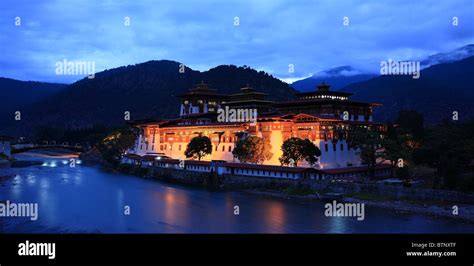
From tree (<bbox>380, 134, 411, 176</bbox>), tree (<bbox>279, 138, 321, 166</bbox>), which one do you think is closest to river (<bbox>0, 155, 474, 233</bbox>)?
tree (<bbox>279, 138, 321, 166</bbox>)

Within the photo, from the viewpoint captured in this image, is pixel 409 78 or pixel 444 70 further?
pixel 444 70

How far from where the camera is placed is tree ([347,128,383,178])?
2255 inches

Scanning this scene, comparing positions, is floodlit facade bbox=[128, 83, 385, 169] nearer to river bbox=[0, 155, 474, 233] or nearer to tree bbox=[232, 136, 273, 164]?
tree bbox=[232, 136, 273, 164]

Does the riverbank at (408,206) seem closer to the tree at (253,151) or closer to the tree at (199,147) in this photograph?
the tree at (253,151)

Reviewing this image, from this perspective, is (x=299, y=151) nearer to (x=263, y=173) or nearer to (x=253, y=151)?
(x=263, y=173)

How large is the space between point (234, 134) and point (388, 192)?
1297 inches

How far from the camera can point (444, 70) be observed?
185 metres

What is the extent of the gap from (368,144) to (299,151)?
876 centimetres

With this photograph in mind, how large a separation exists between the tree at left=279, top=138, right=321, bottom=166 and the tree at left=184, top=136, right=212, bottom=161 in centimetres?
1782

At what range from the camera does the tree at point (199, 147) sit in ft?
241

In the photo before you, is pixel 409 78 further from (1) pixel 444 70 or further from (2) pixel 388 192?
(2) pixel 388 192

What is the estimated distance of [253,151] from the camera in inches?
2584
